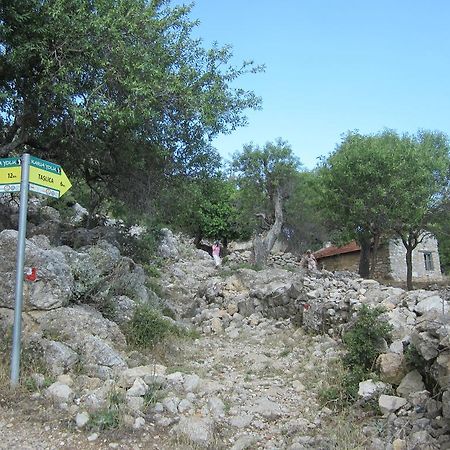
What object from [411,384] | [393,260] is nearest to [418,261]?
[393,260]

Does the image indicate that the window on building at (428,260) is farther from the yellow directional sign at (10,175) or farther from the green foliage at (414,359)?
the yellow directional sign at (10,175)

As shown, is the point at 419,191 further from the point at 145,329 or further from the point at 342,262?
the point at 145,329

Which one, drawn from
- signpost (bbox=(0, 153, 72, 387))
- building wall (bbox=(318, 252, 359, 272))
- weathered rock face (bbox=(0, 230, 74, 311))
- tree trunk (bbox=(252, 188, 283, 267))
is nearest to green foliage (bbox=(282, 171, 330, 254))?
building wall (bbox=(318, 252, 359, 272))

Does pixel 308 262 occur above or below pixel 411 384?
above

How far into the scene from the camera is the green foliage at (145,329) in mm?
7188

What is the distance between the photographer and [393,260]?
2938 centimetres

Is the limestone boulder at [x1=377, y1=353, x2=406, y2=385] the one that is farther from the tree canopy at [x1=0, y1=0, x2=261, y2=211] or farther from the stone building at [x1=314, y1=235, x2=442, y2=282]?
the stone building at [x1=314, y1=235, x2=442, y2=282]

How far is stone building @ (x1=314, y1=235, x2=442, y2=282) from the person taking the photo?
29.4 m

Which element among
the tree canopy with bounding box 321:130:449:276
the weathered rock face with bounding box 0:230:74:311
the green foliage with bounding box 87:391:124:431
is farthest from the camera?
the tree canopy with bounding box 321:130:449:276

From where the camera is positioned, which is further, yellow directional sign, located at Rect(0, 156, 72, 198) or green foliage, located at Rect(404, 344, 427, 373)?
yellow directional sign, located at Rect(0, 156, 72, 198)

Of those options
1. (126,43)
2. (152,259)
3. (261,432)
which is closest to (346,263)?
(152,259)

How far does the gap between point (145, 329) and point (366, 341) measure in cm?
345

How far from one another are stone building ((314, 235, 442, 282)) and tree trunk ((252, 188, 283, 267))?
24.3 ft

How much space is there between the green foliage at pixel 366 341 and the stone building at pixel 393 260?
2353 centimetres
